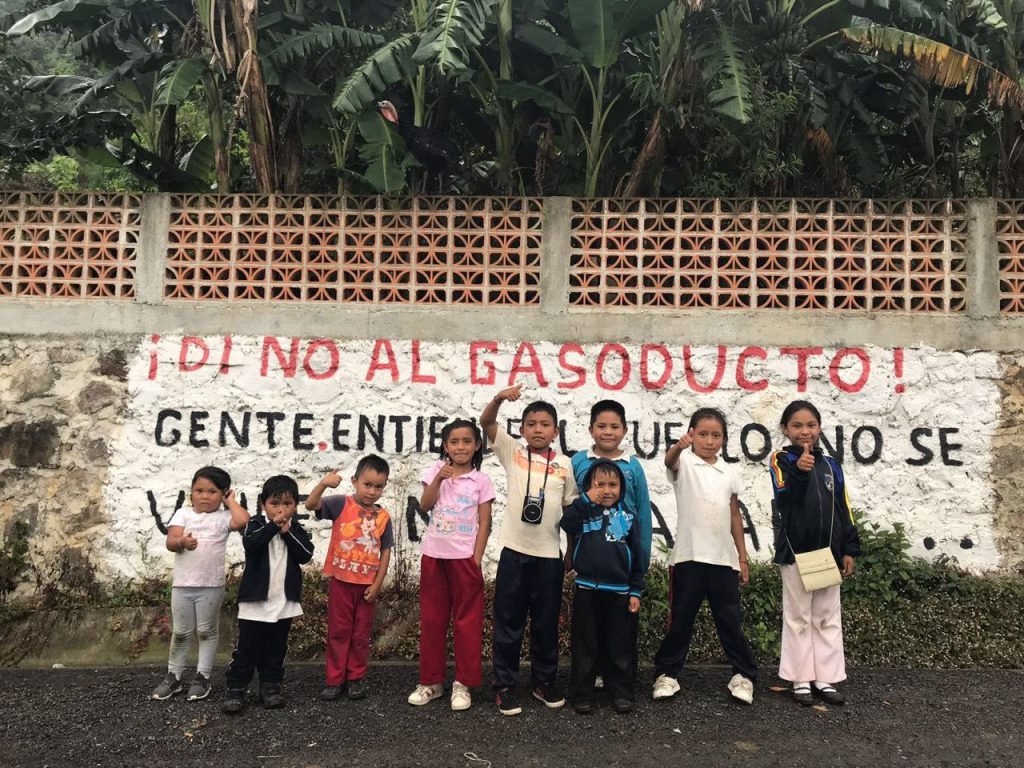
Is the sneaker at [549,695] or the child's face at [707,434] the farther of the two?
the child's face at [707,434]

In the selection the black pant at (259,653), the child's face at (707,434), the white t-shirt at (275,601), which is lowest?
A: the black pant at (259,653)

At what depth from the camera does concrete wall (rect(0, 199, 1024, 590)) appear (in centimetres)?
534

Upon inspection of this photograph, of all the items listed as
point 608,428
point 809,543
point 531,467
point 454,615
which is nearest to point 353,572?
point 454,615


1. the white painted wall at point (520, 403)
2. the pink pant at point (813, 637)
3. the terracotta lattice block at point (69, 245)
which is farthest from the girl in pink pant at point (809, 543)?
the terracotta lattice block at point (69, 245)

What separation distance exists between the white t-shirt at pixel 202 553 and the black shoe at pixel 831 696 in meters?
2.94

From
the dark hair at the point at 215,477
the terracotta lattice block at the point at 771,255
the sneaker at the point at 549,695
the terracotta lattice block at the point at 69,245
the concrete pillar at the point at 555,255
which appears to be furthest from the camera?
the terracotta lattice block at the point at 69,245

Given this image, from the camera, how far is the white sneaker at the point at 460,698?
3.87m

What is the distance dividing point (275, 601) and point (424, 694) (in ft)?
2.70

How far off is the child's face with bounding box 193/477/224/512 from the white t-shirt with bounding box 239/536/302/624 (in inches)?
16.7

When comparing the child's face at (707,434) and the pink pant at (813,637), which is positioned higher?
the child's face at (707,434)

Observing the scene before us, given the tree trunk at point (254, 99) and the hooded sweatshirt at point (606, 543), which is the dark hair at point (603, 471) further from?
the tree trunk at point (254, 99)

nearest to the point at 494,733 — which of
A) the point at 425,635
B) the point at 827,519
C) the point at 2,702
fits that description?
the point at 425,635

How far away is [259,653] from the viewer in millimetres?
3898

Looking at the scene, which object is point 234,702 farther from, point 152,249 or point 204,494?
point 152,249
